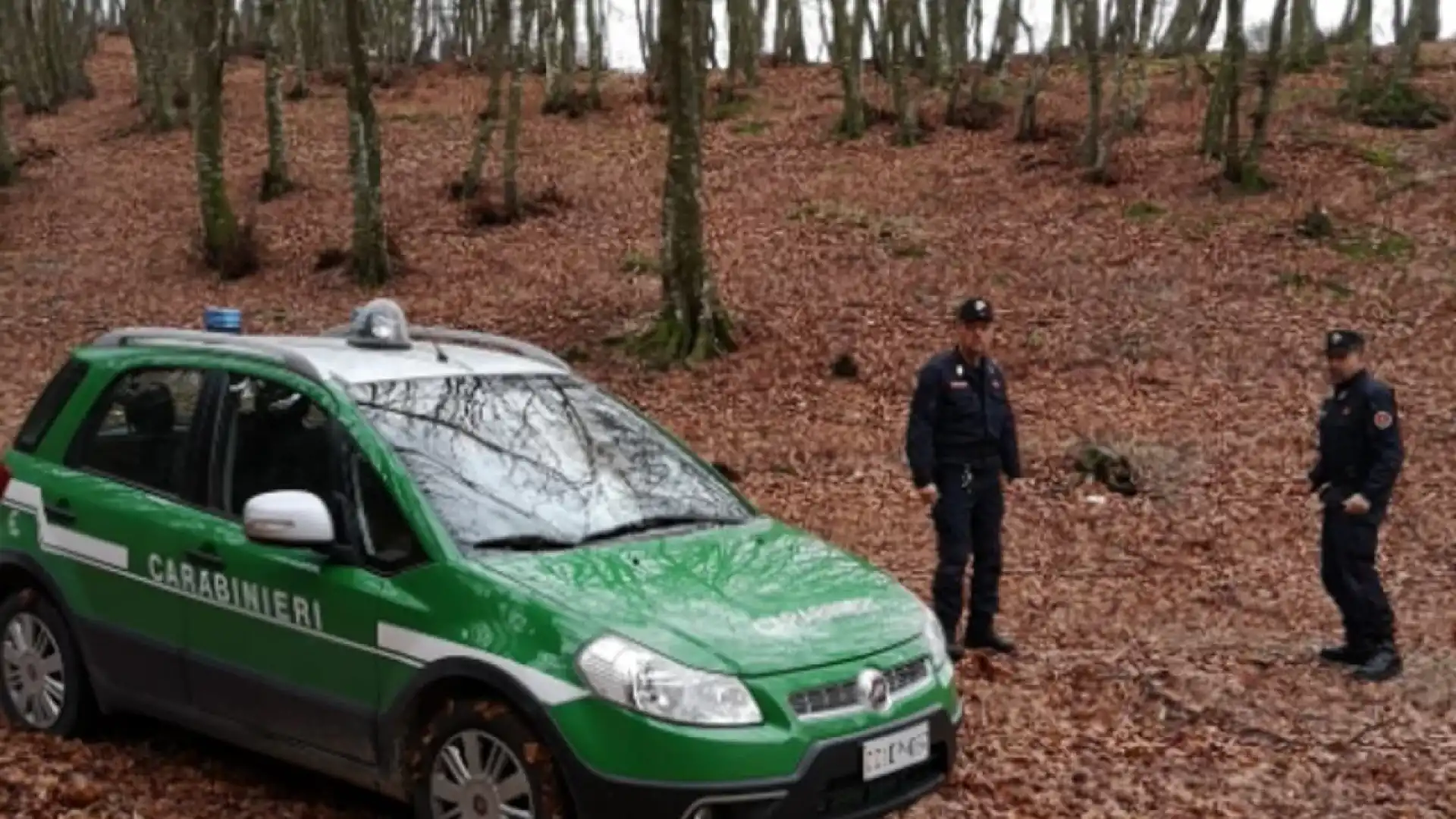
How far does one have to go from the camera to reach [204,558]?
5359 mm

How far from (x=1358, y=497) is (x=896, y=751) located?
4.45 m

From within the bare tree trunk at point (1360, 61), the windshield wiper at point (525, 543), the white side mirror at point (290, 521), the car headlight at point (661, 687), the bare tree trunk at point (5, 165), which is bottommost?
the car headlight at point (661, 687)

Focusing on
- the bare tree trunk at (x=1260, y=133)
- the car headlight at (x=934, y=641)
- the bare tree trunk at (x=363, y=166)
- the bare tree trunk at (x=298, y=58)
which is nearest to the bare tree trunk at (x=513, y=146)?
the bare tree trunk at (x=363, y=166)

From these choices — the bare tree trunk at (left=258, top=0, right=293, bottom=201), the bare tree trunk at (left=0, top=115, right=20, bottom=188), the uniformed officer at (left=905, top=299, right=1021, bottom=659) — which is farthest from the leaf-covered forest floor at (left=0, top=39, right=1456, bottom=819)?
→ the uniformed officer at (left=905, top=299, right=1021, bottom=659)

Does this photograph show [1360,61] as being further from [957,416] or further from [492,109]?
[957,416]

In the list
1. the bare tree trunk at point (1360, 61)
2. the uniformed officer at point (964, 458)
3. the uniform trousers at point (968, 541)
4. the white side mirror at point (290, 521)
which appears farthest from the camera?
the bare tree trunk at point (1360, 61)

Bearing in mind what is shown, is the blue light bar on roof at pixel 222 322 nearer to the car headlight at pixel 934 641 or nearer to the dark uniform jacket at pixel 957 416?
the car headlight at pixel 934 641

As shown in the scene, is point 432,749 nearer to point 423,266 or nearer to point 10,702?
point 10,702

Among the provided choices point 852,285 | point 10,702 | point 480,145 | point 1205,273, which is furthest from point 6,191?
point 10,702

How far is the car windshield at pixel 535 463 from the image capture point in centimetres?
500

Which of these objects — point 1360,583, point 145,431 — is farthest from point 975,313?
point 145,431

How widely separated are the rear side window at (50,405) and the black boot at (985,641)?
15.6 feet

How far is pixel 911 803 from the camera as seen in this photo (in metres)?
4.76

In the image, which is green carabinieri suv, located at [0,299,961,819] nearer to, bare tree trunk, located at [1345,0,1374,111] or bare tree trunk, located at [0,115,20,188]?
bare tree trunk, located at [0,115,20,188]
